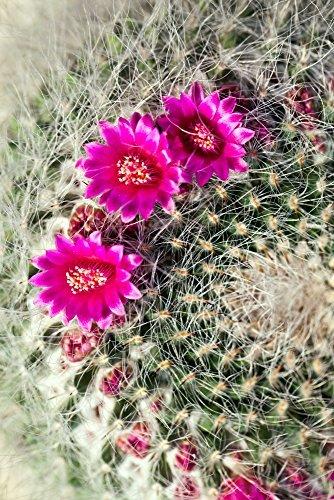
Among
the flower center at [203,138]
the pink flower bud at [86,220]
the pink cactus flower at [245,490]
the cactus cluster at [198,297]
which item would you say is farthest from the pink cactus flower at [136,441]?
the flower center at [203,138]

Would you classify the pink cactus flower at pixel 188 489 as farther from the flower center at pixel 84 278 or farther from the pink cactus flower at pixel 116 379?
the flower center at pixel 84 278

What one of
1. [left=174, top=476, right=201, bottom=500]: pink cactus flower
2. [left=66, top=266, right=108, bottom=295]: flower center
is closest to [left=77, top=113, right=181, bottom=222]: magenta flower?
[left=66, top=266, right=108, bottom=295]: flower center

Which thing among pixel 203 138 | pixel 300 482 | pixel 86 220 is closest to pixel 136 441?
pixel 300 482

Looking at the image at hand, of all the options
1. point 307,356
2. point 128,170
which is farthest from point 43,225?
point 307,356


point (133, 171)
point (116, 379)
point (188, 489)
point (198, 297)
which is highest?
point (133, 171)

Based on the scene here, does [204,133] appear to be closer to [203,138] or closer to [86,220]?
[203,138]

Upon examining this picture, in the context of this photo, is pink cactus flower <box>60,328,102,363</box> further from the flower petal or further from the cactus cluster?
the flower petal

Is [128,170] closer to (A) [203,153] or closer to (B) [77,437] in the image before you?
(A) [203,153]
